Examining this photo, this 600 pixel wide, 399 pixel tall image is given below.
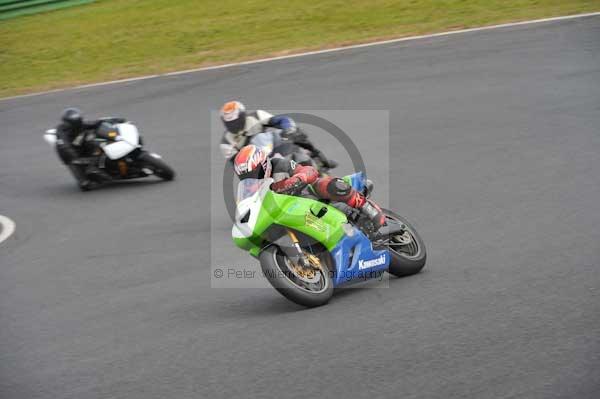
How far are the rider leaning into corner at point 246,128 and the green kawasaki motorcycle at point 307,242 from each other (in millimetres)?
2806

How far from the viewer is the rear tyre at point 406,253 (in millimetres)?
7129

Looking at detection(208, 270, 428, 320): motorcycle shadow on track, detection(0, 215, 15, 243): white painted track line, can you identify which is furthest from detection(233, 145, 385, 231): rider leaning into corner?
detection(0, 215, 15, 243): white painted track line

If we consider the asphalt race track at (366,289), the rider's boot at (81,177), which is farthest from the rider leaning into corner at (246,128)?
the rider's boot at (81,177)

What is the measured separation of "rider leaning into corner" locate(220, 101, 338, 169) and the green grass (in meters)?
Answer: 9.37

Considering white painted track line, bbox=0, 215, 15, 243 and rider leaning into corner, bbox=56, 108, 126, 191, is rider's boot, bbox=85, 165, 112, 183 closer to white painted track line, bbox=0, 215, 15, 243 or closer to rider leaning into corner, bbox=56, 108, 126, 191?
rider leaning into corner, bbox=56, 108, 126, 191

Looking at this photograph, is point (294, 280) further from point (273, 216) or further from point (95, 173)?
point (95, 173)

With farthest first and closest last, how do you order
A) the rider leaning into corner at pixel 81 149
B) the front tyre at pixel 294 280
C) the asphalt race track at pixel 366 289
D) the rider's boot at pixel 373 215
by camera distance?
the rider leaning into corner at pixel 81 149 < the rider's boot at pixel 373 215 < the front tyre at pixel 294 280 < the asphalt race track at pixel 366 289

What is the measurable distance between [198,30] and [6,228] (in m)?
12.1

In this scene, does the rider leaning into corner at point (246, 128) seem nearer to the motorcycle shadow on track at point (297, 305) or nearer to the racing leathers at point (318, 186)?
the racing leathers at point (318, 186)

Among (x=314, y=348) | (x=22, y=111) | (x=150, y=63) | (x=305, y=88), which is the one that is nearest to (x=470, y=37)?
(x=305, y=88)

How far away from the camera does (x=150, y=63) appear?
20.0 meters

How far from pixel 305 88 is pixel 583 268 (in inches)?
377

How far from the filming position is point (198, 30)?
Answer: 22.1m

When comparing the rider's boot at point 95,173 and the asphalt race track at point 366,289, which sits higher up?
the asphalt race track at point 366,289
